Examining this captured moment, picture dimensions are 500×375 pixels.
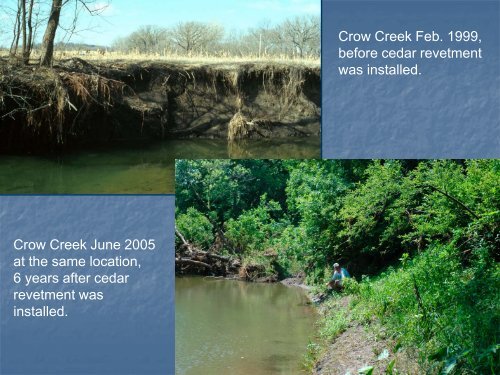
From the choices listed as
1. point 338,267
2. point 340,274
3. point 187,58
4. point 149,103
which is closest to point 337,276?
point 340,274

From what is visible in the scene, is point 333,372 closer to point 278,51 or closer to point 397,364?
point 397,364

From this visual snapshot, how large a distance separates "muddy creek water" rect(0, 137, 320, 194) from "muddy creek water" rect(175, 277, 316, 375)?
76.3 inches

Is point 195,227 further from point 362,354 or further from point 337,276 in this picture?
point 362,354

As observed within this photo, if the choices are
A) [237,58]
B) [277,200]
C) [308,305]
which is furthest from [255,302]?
[237,58]

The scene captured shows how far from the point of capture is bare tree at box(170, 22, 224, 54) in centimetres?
1702

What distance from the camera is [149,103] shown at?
12930 mm

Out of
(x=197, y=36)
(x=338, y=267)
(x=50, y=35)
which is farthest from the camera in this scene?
(x=197, y=36)

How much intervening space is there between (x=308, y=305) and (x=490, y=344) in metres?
6.83

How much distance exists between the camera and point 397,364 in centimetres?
615

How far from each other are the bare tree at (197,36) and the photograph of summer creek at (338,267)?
3.67 metres

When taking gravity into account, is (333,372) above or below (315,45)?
below

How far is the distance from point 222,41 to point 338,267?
24.1 ft

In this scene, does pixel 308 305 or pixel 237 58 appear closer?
pixel 308 305

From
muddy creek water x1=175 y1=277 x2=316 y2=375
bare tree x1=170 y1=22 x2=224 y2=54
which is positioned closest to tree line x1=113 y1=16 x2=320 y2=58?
bare tree x1=170 y1=22 x2=224 y2=54
